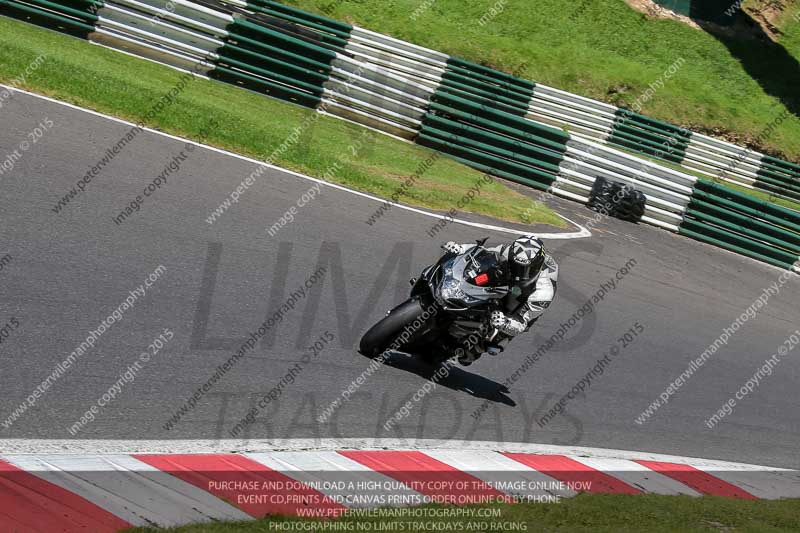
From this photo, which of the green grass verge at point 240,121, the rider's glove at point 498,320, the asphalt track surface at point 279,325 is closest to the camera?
the asphalt track surface at point 279,325

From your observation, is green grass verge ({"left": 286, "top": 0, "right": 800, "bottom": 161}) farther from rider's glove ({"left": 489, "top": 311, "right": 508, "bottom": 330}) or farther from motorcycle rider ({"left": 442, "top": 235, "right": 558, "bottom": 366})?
rider's glove ({"left": 489, "top": 311, "right": 508, "bottom": 330})

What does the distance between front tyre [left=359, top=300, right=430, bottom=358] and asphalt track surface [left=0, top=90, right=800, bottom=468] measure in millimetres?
171

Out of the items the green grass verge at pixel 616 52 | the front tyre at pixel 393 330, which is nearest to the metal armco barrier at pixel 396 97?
the green grass verge at pixel 616 52

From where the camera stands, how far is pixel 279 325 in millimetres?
8328

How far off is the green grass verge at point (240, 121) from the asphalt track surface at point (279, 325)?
93 cm

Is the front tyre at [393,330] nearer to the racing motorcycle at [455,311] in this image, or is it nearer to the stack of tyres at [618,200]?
the racing motorcycle at [455,311]

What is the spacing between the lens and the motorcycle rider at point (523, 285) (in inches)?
309

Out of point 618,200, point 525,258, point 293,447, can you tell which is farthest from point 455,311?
point 618,200

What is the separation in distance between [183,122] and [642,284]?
6.85m

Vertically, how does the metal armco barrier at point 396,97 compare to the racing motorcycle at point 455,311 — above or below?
below

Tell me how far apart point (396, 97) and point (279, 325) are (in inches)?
443

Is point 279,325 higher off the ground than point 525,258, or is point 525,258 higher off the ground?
point 525,258

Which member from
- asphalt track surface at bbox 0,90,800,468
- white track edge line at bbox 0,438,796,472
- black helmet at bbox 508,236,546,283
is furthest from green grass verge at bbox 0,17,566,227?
white track edge line at bbox 0,438,796,472

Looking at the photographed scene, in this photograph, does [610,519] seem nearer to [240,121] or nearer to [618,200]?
[240,121]
